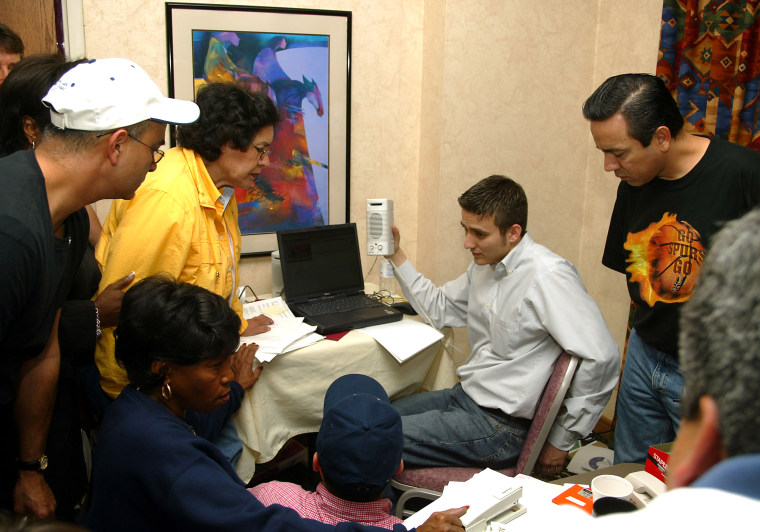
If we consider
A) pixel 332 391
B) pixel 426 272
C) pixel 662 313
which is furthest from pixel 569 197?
pixel 332 391

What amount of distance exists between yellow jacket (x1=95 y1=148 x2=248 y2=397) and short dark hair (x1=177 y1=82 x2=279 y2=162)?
0.17ft

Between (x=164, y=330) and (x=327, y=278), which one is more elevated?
(x=164, y=330)

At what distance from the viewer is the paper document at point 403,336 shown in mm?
2099

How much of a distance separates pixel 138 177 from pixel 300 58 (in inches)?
63.6

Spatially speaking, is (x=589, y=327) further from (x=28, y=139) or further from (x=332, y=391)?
(x=28, y=139)

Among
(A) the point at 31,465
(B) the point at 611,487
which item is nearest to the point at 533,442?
(B) the point at 611,487

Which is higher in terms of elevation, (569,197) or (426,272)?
(569,197)

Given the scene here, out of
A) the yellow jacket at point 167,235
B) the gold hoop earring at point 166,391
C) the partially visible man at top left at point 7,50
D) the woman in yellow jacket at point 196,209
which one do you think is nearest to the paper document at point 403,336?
the woman in yellow jacket at point 196,209

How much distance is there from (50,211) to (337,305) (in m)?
1.34

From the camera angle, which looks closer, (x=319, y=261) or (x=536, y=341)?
(x=536, y=341)

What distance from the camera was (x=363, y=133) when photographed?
9.64ft

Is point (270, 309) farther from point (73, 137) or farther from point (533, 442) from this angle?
point (73, 137)

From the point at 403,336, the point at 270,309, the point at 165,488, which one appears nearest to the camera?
the point at 165,488

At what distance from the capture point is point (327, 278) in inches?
97.7
